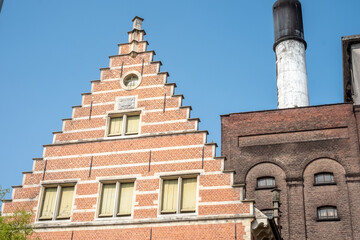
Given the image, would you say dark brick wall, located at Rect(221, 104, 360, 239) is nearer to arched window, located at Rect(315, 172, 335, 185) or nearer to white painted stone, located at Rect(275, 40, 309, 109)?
arched window, located at Rect(315, 172, 335, 185)

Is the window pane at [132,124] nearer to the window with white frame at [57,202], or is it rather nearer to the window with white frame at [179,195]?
the window with white frame at [179,195]

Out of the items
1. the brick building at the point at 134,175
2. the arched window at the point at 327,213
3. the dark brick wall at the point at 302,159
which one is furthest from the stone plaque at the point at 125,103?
the arched window at the point at 327,213

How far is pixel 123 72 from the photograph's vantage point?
19.0 meters

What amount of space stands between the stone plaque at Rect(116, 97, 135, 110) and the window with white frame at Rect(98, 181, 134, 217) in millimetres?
2888

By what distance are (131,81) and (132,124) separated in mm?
1827

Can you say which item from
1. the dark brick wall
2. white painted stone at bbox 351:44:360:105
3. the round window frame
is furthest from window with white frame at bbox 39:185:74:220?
white painted stone at bbox 351:44:360:105

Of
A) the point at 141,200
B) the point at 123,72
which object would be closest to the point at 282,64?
the point at 123,72

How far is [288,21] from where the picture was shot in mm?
41750

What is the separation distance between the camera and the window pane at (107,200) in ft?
54.4

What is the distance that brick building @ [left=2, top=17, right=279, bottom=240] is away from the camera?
51.1 feet

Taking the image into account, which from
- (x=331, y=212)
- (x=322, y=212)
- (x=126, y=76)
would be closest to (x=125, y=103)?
(x=126, y=76)

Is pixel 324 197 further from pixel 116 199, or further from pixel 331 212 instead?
pixel 116 199

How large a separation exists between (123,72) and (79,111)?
2231mm

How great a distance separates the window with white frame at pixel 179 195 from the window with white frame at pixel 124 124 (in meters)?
2.43
